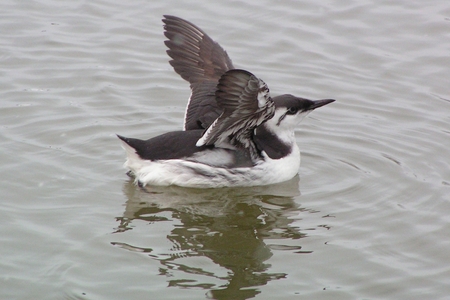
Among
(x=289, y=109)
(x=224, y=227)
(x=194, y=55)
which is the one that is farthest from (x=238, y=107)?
(x=194, y=55)

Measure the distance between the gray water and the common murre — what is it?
17cm

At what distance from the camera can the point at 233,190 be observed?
7.45 meters

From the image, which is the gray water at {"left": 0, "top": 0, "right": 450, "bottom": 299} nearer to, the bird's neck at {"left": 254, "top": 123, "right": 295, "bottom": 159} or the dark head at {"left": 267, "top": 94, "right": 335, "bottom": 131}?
the bird's neck at {"left": 254, "top": 123, "right": 295, "bottom": 159}

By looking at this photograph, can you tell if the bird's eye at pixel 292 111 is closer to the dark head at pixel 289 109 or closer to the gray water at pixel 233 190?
the dark head at pixel 289 109

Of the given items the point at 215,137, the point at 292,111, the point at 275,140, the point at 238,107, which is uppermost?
the point at 238,107

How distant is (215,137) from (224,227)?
29.8 inches

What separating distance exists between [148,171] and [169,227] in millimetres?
745

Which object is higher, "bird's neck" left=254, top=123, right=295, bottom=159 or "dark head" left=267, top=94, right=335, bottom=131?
"dark head" left=267, top=94, right=335, bottom=131

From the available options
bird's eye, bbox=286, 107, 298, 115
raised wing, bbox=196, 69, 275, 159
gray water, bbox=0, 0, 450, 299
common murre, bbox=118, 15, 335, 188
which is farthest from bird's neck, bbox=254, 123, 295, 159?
raised wing, bbox=196, 69, 275, 159

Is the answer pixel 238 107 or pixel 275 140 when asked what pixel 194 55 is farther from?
pixel 238 107

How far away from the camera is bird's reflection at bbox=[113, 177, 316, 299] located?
5.78 metres

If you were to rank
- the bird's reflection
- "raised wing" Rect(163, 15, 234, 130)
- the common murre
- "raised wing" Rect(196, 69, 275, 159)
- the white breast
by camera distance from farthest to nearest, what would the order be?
"raised wing" Rect(163, 15, 234, 130) → the white breast → the common murre → "raised wing" Rect(196, 69, 275, 159) → the bird's reflection

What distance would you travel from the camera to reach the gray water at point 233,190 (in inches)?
229

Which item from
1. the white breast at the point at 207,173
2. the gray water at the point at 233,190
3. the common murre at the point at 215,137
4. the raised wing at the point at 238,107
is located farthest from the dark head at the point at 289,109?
the raised wing at the point at 238,107
